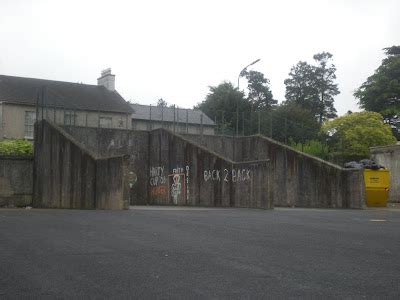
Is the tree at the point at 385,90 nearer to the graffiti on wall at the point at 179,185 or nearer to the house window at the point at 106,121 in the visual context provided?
the house window at the point at 106,121

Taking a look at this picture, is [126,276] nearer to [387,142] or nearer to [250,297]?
[250,297]

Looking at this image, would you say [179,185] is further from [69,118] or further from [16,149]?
[69,118]

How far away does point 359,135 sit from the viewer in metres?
48.1

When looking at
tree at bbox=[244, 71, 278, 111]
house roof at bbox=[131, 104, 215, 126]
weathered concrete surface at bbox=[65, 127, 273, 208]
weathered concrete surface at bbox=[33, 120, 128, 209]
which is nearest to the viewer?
weathered concrete surface at bbox=[33, 120, 128, 209]

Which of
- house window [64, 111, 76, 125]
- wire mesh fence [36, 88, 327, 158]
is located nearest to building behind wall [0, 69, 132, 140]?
wire mesh fence [36, 88, 327, 158]

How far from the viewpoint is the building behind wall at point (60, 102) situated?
133 ft

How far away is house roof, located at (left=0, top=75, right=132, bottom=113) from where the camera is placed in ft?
137

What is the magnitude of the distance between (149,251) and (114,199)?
1061 cm

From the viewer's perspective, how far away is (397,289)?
6211mm

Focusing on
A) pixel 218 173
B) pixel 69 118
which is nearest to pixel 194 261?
pixel 218 173

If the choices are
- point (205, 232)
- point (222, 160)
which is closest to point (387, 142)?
point (222, 160)

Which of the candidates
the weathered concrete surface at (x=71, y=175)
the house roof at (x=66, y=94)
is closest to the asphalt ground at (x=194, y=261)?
the weathered concrete surface at (x=71, y=175)

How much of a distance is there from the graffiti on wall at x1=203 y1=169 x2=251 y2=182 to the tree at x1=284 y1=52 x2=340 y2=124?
66.8 m

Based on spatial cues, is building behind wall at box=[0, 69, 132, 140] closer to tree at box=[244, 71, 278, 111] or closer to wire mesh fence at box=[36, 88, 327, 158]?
wire mesh fence at box=[36, 88, 327, 158]
